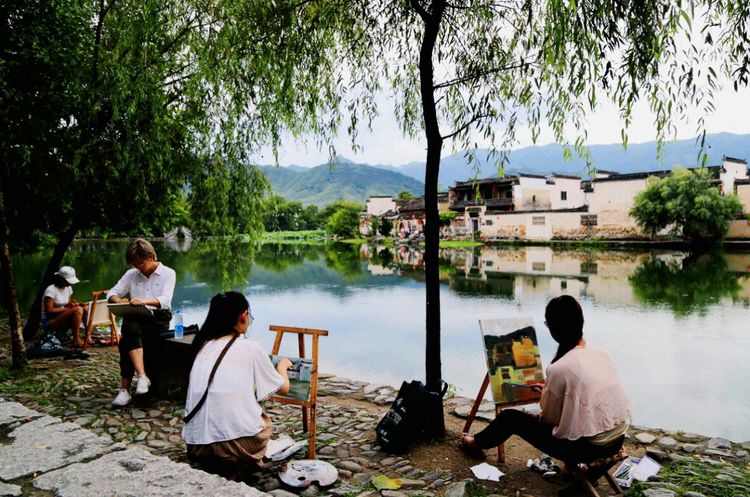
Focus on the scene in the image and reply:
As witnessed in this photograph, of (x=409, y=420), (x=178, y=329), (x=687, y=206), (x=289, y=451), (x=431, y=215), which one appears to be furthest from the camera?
(x=687, y=206)

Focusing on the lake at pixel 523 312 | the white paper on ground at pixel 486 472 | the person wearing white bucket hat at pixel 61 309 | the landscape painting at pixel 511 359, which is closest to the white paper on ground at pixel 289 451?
the white paper on ground at pixel 486 472

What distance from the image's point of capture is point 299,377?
421 centimetres

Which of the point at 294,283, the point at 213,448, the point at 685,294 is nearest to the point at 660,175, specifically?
the point at 685,294

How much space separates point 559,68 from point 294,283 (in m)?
17.8

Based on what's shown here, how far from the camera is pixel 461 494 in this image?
324 centimetres

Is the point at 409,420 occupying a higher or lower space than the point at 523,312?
higher

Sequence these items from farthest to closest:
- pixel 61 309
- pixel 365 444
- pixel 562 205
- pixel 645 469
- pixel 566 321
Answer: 1. pixel 562 205
2. pixel 61 309
3. pixel 365 444
4. pixel 645 469
5. pixel 566 321

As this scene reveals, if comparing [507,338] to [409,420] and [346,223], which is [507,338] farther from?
[346,223]

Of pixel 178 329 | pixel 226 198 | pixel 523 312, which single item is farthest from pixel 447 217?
pixel 178 329

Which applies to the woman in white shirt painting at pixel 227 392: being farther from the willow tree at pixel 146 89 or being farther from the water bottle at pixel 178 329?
the willow tree at pixel 146 89

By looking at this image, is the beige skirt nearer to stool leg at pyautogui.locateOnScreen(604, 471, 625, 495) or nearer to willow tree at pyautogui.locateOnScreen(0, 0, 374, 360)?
stool leg at pyautogui.locateOnScreen(604, 471, 625, 495)

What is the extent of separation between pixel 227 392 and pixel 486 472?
195cm

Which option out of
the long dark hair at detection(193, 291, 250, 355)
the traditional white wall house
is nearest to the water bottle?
the long dark hair at detection(193, 291, 250, 355)

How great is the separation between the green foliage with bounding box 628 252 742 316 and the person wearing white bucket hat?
1333cm
